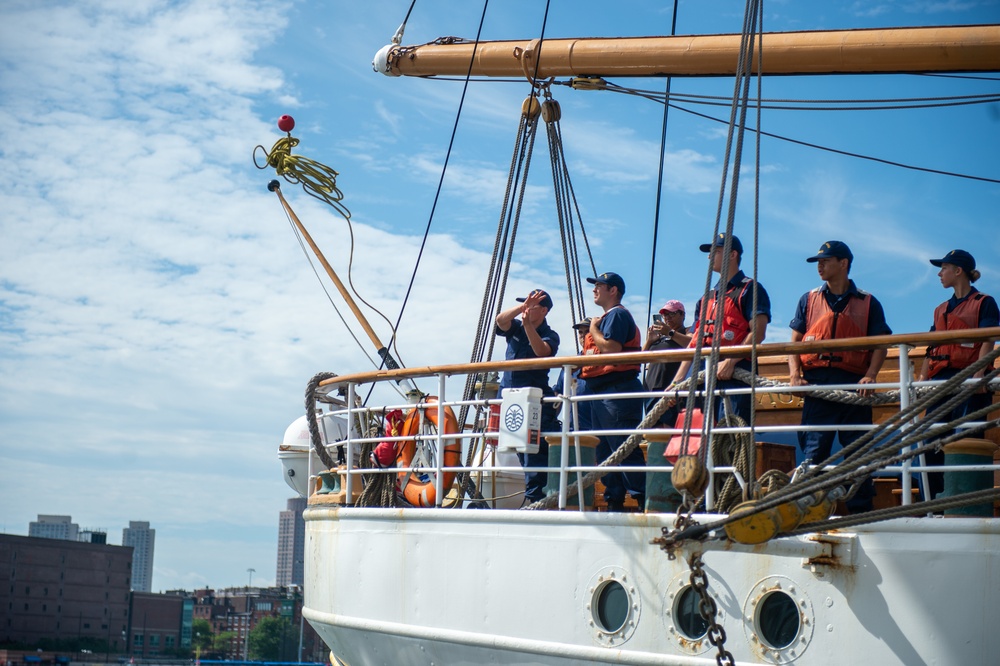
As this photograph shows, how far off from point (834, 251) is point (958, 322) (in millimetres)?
949

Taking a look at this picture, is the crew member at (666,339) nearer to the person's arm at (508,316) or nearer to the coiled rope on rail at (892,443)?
the person's arm at (508,316)

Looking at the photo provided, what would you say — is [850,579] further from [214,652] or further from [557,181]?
[214,652]

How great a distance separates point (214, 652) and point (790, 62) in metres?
150

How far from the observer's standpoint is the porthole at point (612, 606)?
713cm

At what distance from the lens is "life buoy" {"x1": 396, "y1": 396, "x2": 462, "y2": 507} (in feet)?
29.2

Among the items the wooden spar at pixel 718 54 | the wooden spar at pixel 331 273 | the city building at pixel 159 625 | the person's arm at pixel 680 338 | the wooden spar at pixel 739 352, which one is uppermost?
the wooden spar at pixel 718 54

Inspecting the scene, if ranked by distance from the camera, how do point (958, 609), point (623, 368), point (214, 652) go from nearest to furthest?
point (958, 609), point (623, 368), point (214, 652)

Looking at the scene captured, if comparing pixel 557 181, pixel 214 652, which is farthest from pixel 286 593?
pixel 557 181

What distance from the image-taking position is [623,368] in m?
8.54

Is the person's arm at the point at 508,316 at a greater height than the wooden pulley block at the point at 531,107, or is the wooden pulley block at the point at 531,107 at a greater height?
the wooden pulley block at the point at 531,107

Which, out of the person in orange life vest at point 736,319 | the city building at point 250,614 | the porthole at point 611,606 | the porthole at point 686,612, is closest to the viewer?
the porthole at point 686,612

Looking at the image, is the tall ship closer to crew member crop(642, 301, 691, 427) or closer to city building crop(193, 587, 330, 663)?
crew member crop(642, 301, 691, 427)

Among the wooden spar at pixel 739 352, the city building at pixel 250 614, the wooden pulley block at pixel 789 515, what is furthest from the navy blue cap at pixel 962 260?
the city building at pixel 250 614

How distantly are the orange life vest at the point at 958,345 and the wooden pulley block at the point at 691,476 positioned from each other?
7.35 feet
